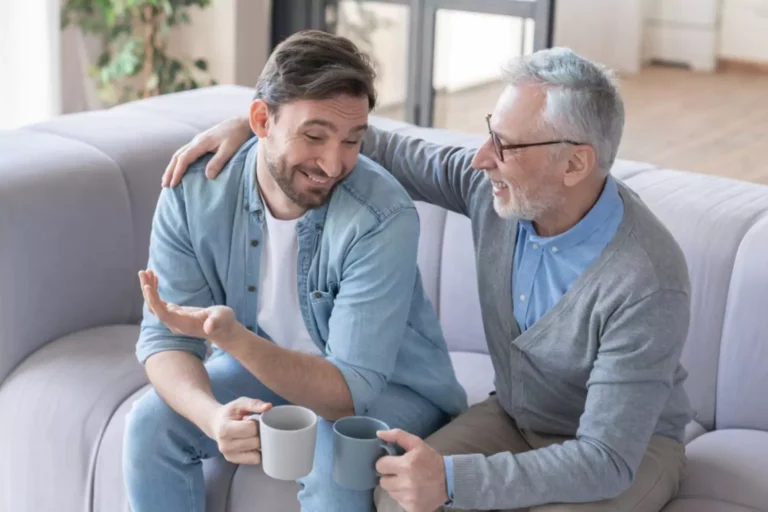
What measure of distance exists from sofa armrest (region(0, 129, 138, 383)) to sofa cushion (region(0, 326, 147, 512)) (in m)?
0.09

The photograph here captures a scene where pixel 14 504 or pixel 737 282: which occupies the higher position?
pixel 737 282

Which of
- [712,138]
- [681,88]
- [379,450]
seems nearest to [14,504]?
[379,450]

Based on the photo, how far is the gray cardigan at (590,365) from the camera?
1579mm

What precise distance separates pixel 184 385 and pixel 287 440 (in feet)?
1.19

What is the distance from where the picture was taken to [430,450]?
156 cm

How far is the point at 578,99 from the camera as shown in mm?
1652

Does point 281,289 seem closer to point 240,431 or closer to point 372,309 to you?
point 372,309

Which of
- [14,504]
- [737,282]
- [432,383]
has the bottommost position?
[14,504]

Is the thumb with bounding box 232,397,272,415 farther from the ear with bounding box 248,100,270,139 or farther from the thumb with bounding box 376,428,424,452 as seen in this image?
the ear with bounding box 248,100,270,139

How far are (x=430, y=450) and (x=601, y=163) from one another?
54 cm

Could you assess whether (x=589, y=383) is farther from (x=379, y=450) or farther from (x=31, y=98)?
(x=31, y=98)

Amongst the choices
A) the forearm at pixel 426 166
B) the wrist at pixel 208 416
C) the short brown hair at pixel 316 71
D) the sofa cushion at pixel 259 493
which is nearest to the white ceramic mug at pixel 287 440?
the wrist at pixel 208 416

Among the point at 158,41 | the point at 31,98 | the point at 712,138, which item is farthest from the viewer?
the point at 712,138

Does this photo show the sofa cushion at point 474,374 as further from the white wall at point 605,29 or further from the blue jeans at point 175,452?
the white wall at point 605,29
